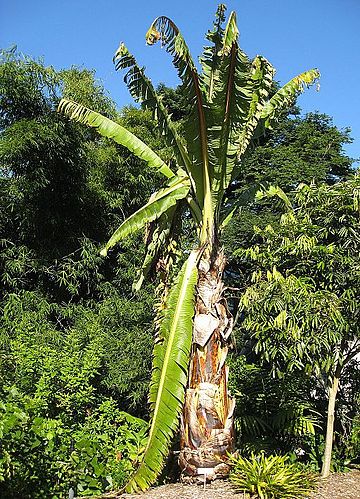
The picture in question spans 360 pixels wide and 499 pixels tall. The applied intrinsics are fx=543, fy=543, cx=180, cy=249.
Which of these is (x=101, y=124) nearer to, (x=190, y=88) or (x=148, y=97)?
(x=148, y=97)

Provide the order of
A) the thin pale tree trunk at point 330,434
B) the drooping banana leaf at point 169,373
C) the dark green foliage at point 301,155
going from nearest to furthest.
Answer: the drooping banana leaf at point 169,373 → the thin pale tree trunk at point 330,434 → the dark green foliage at point 301,155

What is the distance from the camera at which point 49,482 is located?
5590mm

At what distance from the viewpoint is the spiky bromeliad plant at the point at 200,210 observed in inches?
234

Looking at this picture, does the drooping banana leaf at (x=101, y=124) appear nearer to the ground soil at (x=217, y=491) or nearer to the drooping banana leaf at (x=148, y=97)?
the drooping banana leaf at (x=148, y=97)

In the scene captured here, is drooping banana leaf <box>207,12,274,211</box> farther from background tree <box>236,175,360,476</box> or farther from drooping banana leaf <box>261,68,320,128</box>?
background tree <box>236,175,360,476</box>

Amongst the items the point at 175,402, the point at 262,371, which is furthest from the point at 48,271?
the point at 175,402

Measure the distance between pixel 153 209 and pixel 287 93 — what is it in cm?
232

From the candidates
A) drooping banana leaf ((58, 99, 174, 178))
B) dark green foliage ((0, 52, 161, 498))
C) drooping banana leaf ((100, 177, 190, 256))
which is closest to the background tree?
drooping banana leaf ((100, 177, 190, 256))

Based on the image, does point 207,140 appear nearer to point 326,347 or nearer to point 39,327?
point 326,347

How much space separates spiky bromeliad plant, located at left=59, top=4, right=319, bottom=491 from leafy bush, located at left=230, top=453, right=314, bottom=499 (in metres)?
0.25

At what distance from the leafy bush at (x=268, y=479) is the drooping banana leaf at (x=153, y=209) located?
9.32 ft

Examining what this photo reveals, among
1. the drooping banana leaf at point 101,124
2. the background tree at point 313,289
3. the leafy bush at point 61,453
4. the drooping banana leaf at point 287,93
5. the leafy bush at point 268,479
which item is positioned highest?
the drooping banana leaf at point 287,93

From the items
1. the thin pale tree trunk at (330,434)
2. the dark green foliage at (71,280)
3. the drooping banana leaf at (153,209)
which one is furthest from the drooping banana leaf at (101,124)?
the thin pale tree trunk at (330,434)

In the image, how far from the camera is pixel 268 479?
19.0ft
